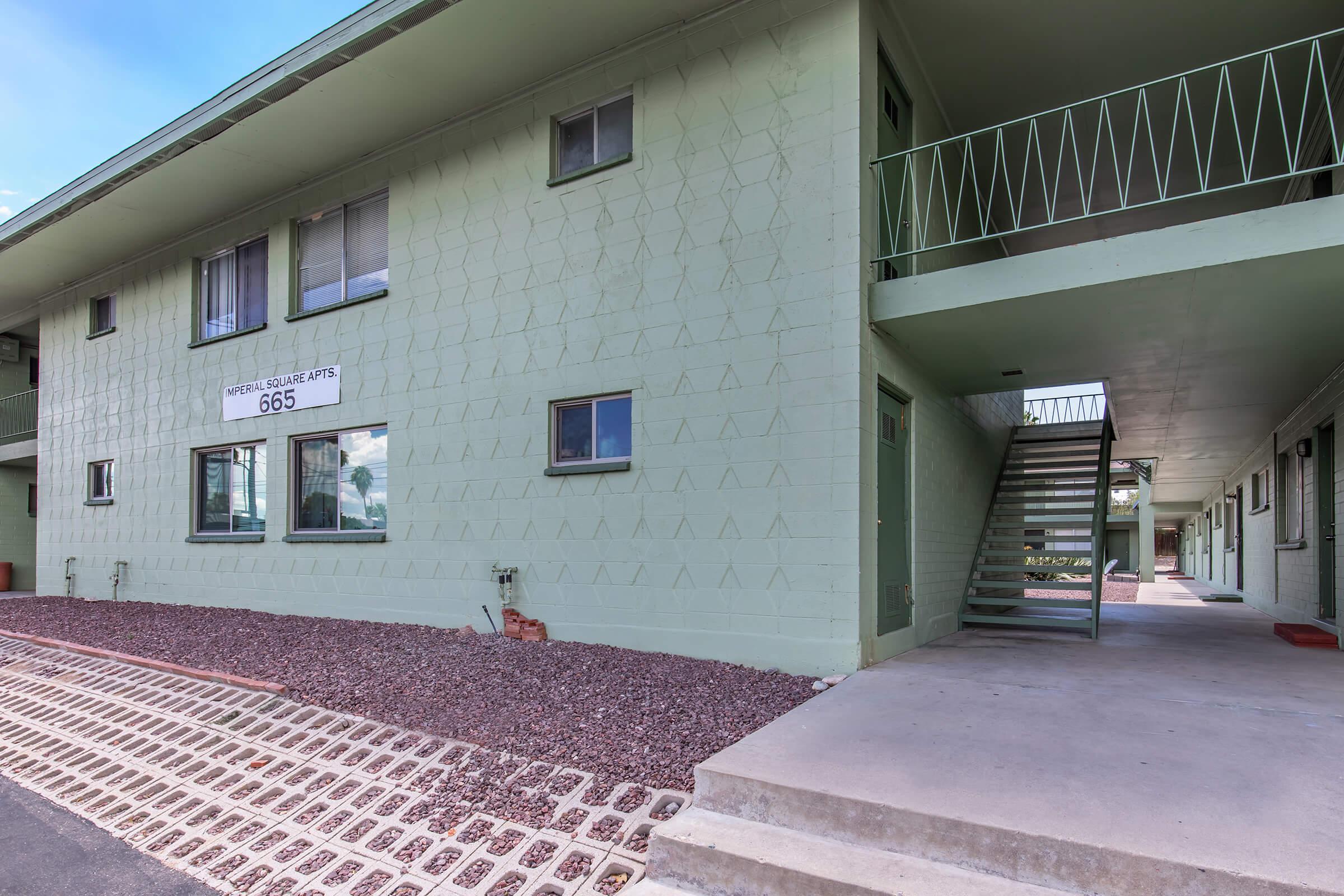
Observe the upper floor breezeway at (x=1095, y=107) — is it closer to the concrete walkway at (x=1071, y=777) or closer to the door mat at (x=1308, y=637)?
the concrete walkway at (x=1071, y=777)

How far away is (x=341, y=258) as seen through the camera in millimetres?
9117

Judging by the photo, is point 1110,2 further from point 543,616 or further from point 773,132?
point 543,616

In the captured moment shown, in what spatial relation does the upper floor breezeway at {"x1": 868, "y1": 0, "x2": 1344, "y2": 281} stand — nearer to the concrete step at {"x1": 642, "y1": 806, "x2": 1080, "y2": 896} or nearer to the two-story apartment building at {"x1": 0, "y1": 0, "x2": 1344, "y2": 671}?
the two-story apartment building at {"x1": 0, "y1": 0, "x2": 1344, "y2": 671}

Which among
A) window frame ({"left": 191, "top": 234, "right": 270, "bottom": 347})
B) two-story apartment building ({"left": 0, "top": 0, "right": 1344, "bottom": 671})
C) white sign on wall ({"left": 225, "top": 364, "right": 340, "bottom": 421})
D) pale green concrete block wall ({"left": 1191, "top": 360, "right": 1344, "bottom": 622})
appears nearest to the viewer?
two-story apartment building ({"left": 0, "top": 0, "right": 1344, "bottom": 671})

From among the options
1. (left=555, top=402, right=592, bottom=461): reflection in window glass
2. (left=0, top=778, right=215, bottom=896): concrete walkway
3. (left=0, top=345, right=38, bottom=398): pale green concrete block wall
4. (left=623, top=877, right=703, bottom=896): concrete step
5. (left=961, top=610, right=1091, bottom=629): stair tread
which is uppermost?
(left=0, top=345, right=38, bottom=398): pale green concrete block wall

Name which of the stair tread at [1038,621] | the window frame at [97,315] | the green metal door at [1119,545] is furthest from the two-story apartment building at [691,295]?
the green metal door at [1119,545]

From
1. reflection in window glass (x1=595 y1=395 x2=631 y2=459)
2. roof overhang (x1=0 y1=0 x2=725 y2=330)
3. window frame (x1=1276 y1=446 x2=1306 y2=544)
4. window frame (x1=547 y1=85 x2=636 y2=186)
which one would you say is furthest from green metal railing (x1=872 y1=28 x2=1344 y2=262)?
window frame (x1=1276 y1=446 x2=1306 y2=544)

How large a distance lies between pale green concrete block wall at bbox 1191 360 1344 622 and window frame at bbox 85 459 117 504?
49.7ft

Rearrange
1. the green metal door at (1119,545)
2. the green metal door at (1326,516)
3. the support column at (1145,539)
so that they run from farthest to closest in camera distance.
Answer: the green metal door at (1119,545), the support column at (1145,539), the green metal door at (1326,516)

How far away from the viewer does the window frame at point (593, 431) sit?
6.68 metres

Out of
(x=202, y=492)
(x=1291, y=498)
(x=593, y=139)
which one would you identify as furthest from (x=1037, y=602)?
(x=202, y=492)

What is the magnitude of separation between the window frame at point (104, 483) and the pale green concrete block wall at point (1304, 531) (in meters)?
15.1

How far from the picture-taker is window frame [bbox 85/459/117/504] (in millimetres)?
11484

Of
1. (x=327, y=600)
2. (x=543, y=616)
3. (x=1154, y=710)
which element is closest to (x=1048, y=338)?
(x=1154, y=710)
